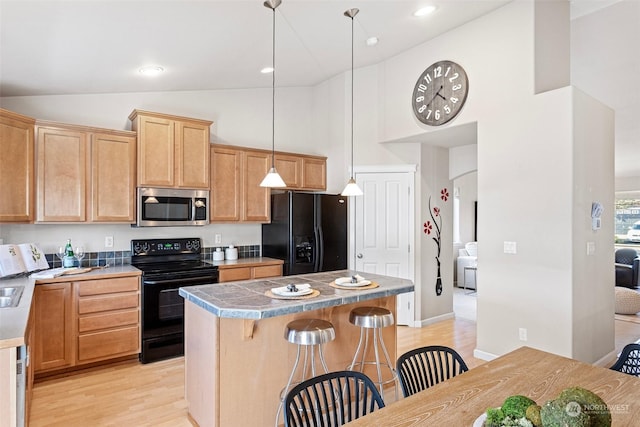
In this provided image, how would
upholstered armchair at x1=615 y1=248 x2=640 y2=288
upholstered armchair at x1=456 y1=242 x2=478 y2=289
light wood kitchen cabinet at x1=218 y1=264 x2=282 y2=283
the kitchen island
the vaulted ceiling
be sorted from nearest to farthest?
the kitchen island
the vaulted ceiling
light wood kitchen cabinet at x1=218 y1=264 x2=282 y2=283
upholstered armchair at x1=615 y1=248 x2=640 y2=288
upholstered armchair at x1=456 y1=242 x2=478 y2=289

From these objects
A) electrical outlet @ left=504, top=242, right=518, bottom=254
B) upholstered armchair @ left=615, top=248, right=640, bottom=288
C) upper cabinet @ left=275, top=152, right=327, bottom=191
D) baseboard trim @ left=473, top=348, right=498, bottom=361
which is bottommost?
baseboard trim @ left=473, top=348, right=498, bottom=361

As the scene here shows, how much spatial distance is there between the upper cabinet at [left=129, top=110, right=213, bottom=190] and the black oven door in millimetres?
1060

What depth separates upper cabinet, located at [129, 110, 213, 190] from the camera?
3863 mm

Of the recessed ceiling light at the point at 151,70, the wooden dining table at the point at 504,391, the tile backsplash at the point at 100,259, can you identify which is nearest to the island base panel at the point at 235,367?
the wooden dining table at the point at 504,391

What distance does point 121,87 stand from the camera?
3.98 m

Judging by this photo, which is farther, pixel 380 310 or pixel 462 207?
pixel 462 207

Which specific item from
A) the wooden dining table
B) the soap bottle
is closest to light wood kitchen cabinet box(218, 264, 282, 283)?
the soap bottle

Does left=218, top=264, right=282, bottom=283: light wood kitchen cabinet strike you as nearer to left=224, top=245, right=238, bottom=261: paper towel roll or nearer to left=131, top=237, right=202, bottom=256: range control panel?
left=224, top=245, right=238, bottom=261: paper towel roll

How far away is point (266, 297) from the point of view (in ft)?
7.79

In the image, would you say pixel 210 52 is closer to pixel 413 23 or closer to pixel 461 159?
pixel 413 23

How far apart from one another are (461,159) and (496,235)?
1.85m

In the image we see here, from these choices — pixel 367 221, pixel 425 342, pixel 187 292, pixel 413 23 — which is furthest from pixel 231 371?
pixel 413 23

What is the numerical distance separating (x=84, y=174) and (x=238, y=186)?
164cm

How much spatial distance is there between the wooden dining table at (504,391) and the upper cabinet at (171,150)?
11.3 ft
